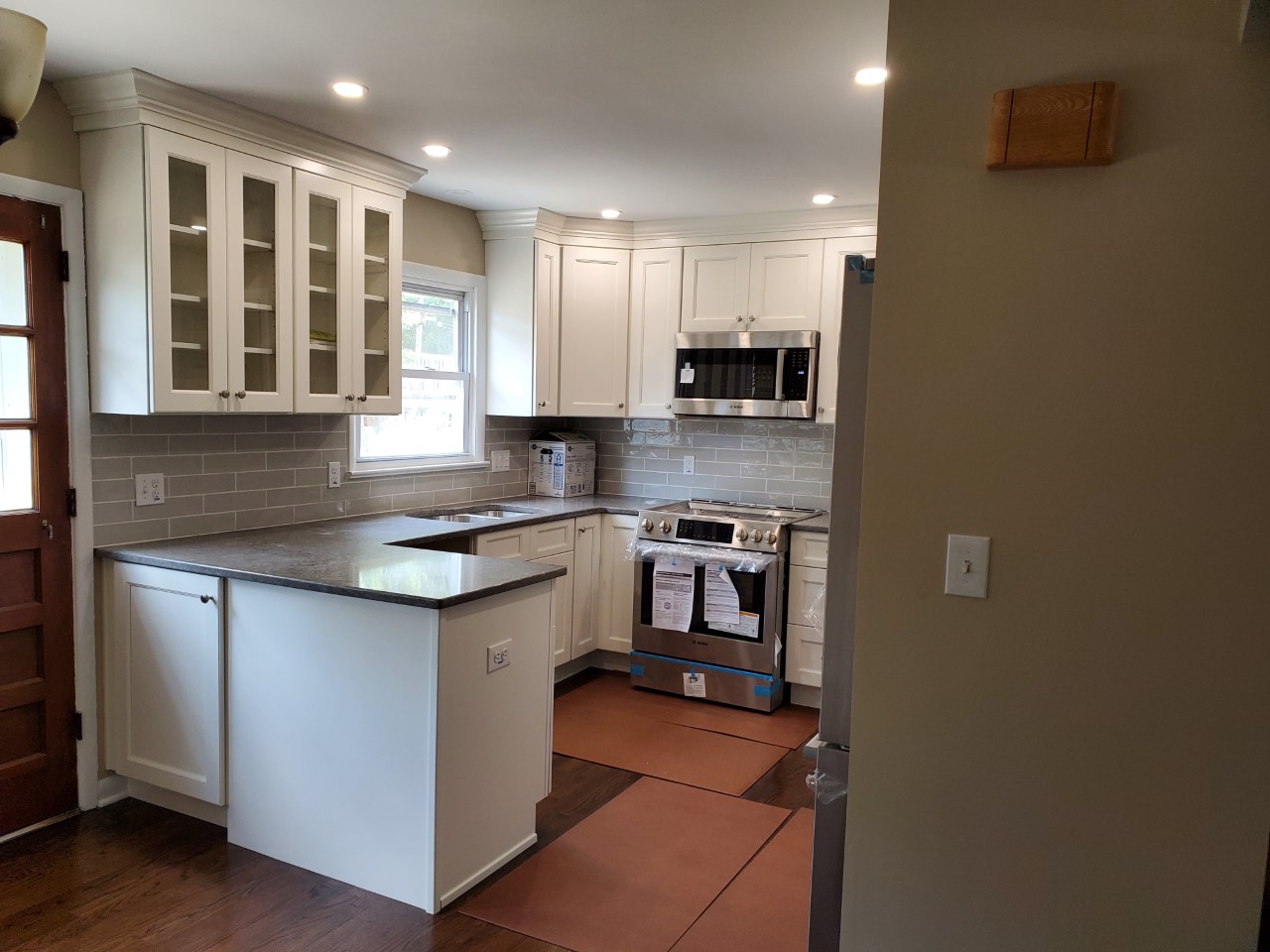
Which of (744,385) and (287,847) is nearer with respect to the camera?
(287,847)

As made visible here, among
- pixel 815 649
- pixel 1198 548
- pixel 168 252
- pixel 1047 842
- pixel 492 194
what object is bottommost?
pixel 815 649

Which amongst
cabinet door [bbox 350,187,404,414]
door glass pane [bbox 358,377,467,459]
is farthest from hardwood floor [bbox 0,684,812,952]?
door glass pane [bbox 358,377,467,459]

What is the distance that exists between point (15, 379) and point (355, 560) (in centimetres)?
117

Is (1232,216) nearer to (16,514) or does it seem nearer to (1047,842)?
(1047,842)

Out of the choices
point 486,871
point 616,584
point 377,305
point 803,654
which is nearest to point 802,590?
point 803,654

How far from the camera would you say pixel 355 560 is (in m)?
2.97

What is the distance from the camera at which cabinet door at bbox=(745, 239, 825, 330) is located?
450cm

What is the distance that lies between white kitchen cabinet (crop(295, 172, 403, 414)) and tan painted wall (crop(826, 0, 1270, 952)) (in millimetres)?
2413

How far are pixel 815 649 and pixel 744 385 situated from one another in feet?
4.45

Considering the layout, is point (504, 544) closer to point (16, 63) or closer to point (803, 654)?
point (803, 654)

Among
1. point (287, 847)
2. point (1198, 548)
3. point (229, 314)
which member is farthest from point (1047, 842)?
point (229, 314)

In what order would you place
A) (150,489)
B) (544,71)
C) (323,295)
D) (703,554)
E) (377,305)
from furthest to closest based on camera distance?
(703,554)
(377,305)
(323,295)
(150,489)
(544,71)

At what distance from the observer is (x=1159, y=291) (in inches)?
61.0

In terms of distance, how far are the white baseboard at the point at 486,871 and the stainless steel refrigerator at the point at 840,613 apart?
1.11 metres
